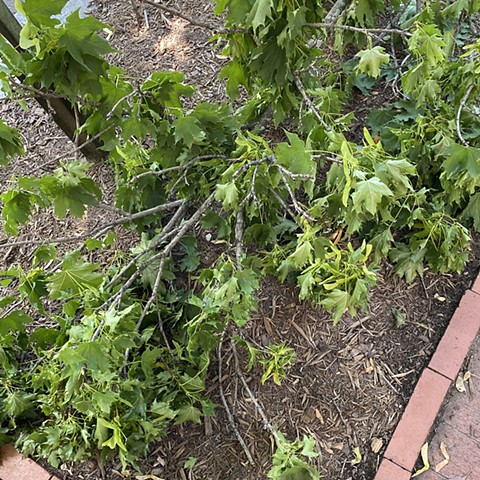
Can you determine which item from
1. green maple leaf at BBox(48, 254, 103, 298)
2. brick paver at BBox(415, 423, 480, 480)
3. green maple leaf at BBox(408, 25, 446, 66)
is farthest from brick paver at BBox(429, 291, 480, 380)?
green maple leaf at BBox(48, 254, 103, 298)

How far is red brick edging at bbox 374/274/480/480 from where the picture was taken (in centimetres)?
229

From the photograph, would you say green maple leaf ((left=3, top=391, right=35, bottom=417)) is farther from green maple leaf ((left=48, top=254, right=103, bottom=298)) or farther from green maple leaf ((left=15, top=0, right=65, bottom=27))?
green maple leaf ((left=15, top=0, right=65, bottom=27))

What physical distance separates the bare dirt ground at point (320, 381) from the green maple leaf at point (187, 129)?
2.12 ft

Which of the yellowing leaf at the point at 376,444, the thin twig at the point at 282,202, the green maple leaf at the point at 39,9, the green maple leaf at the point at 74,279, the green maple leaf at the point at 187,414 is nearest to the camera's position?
the green maple leaf at the point at 39,9

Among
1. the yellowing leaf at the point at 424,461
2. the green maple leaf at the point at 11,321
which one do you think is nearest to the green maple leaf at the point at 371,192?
the green maple leaf at the point at 11,321

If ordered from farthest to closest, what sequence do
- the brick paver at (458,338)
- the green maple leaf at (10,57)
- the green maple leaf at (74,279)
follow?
1. the brick paver at (458,338)
2. the green maple leaf at (74,279)
3. the green maple leaf at (10,57)

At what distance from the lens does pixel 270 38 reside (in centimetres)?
179

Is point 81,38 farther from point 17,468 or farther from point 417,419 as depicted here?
point 417,419

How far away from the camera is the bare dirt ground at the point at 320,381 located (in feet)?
7.52

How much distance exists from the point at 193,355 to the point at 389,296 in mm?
1052

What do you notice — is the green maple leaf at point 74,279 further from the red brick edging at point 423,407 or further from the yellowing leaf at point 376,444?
the yellowing leaf at point 376,444

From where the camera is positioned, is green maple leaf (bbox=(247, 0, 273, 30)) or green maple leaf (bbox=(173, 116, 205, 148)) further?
green maple leaf (bbox=(173, 116, 205, 148))

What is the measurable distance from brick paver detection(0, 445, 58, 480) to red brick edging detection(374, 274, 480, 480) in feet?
4.81

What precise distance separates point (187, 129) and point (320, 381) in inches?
51.5
